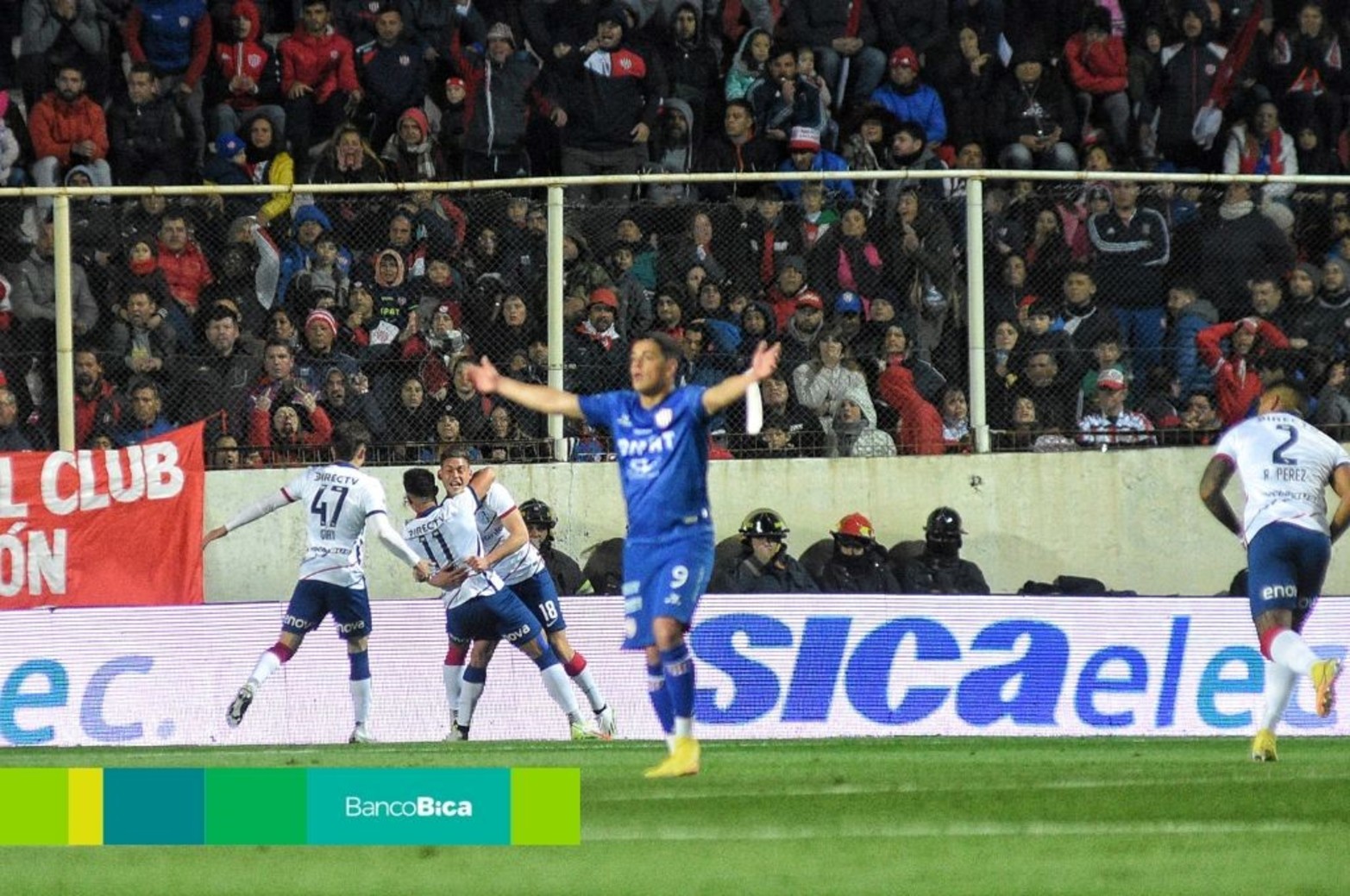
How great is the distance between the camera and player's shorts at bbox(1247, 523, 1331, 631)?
1286 cm

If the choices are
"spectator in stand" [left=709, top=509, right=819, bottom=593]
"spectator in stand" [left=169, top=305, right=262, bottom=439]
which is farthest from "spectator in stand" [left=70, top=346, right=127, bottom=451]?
"spectator in stand" [left=709, top=509, right=819, bottom=593]

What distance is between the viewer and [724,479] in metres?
19.5

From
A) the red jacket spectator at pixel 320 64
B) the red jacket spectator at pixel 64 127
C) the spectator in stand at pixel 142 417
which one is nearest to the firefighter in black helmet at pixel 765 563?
the spectator in stand at pixel 142 417

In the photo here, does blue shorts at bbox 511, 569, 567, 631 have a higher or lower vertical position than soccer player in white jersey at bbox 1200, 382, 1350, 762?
lower

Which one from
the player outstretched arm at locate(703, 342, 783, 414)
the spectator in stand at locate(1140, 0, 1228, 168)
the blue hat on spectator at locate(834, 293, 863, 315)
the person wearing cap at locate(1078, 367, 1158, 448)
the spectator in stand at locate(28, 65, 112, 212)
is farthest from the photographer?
the spectator in stand at locate(1140, 0, 1228, 168)

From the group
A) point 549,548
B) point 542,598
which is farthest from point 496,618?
point 549,548

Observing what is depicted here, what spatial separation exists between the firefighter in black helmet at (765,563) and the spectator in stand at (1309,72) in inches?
283

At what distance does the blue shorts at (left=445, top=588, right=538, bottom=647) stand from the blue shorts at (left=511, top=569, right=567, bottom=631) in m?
0.16

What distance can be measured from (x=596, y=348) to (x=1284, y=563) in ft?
24.1

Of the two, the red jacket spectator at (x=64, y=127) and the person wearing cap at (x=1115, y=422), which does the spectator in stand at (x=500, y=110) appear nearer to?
the red jacket spectator at (x=64, y=127)

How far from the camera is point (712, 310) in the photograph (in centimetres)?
1900

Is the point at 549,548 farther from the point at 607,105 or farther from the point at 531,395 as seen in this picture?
the point at 531,395

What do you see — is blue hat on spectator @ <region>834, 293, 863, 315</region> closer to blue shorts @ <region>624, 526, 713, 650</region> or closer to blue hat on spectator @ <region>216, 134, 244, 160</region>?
blue hat on spectator @ <region>216, 134, 244, 160</region>

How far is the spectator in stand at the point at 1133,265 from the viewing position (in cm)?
1923
